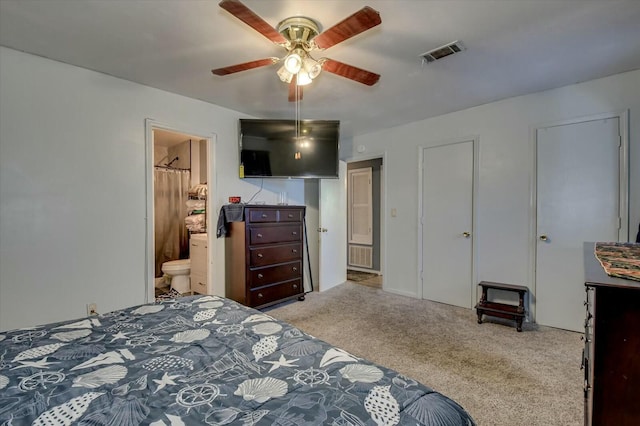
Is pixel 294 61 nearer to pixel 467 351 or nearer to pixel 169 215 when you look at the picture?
pixel 467 351

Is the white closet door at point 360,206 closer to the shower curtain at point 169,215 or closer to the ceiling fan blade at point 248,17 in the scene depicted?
the shower curtain at point 169,215

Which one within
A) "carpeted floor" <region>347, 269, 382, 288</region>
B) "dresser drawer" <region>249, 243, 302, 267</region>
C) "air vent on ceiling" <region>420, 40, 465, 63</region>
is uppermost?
"air vent on ceiling" <region>420, 40, 465, 63</region>

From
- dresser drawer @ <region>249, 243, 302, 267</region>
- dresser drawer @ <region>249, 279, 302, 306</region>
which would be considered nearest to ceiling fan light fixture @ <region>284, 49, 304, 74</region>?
dresser drawer @ <region>249, 243, 302, 267</region>

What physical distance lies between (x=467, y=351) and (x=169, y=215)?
174 inches

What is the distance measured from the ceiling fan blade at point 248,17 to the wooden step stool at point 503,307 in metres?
3.12

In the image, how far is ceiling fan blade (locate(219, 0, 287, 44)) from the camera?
1.32 meters

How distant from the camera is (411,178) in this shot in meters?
4.02

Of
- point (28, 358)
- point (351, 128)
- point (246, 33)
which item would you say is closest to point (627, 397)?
point (28, 358)

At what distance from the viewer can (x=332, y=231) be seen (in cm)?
445

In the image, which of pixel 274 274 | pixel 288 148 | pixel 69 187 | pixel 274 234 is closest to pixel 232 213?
pixel 274 234

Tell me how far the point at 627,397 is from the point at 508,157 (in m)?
2.87

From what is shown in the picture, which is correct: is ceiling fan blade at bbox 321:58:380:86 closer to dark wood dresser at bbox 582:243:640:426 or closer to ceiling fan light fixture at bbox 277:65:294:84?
ceiling fan light fixture at bbox 277:65:294:84

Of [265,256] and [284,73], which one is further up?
[284,73]

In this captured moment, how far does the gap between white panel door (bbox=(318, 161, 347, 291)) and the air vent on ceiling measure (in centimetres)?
220
